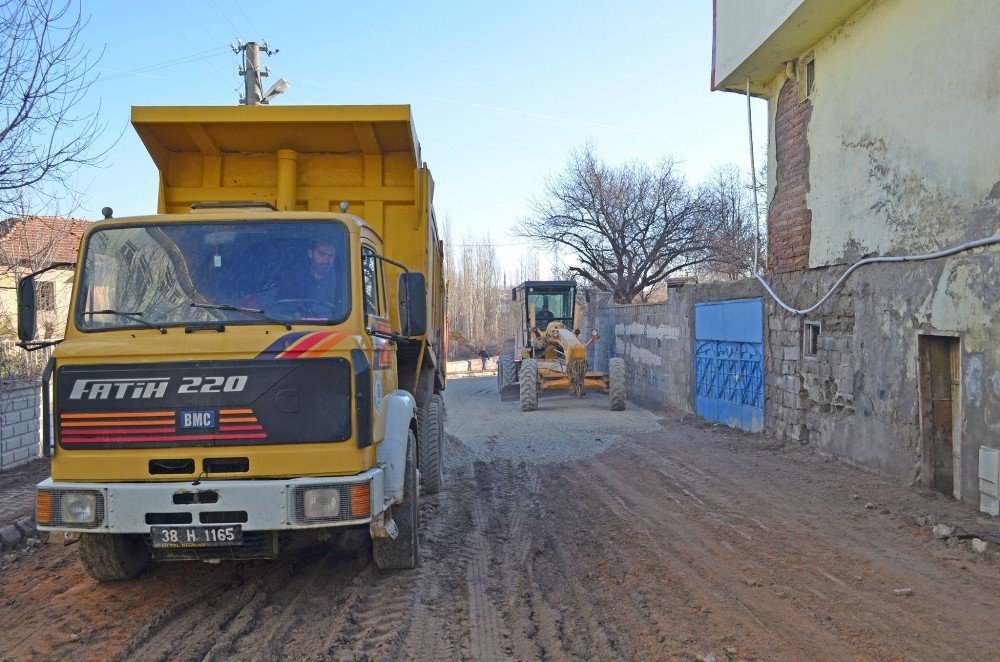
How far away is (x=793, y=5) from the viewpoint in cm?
1029

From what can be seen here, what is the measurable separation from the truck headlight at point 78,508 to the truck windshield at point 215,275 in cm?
103

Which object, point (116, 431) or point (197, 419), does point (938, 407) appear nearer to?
point (197, 419)

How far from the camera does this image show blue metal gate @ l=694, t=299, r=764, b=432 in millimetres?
12977

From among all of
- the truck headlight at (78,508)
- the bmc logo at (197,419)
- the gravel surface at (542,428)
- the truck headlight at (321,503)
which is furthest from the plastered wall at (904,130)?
the truck headlight at (78,508)

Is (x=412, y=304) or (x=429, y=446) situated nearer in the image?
(x=412, y=304)

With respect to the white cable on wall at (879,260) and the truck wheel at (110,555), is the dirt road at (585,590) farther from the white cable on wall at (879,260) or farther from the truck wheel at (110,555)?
the white cable on wall at (879,260)

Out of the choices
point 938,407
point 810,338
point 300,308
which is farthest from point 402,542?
point 810,338

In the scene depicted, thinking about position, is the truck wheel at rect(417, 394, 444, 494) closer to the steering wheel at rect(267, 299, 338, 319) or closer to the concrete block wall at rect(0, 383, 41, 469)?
the steering wheel at rect(267, 299, 338, 319)

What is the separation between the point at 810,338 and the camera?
1130cm

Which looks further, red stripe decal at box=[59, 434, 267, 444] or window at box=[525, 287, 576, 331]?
window at box=[525, 287, 576, 331]

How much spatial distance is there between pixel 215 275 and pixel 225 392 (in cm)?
88

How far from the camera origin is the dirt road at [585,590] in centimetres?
443

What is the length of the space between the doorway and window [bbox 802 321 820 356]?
263cm

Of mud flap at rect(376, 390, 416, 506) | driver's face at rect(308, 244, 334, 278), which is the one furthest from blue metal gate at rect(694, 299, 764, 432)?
driver's face at rect(308, 244, 334, 278)
